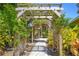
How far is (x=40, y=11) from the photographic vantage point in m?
3.35

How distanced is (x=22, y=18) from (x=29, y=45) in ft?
1.35

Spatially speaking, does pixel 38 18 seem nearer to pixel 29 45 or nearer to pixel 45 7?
pixel 45 7

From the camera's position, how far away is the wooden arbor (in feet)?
10.5

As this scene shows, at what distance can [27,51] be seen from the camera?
3.28 metres

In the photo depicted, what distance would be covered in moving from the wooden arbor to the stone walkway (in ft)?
0.87

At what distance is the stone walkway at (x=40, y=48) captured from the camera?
3.25 meters

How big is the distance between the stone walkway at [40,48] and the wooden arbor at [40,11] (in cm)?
27

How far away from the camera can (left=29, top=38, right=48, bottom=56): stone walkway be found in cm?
325

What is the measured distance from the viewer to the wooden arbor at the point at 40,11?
3.19 metres

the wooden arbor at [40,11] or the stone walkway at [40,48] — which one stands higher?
the wooden arbor at [40,11]

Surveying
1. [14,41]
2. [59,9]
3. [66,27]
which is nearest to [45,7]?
[59,9]

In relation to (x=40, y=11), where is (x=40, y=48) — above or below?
below

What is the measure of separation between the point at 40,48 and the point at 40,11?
1.81 feet

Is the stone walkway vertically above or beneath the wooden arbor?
beneath
